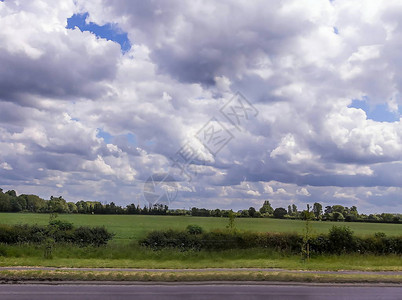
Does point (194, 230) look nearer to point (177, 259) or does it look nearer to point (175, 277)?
point (177, 259)

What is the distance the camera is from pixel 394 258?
2650cm

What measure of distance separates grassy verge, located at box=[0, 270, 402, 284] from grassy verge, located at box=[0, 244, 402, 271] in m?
2.91

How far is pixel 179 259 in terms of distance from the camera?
23703 mm

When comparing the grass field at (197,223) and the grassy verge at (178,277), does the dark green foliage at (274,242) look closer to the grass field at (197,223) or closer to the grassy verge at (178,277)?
the grass field at (197,223)

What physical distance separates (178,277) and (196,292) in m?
2.53

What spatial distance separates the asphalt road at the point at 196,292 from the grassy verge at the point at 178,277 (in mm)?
830

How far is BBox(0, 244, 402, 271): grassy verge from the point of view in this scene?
21.3 meters

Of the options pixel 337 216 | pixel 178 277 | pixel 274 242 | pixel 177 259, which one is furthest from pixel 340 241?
pixel 337 216

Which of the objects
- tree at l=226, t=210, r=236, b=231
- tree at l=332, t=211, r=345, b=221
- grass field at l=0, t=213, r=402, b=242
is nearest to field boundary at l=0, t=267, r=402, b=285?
tree at l=226, t=210, r=236, b=231

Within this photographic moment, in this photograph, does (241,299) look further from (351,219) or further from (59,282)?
(351,219)

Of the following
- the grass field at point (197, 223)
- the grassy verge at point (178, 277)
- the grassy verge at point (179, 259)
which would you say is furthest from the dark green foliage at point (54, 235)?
the grassy verge at point (178, 277)

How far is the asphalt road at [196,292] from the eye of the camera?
46.1ft

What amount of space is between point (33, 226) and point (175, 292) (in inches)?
723

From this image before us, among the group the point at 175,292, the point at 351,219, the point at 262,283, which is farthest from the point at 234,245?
the point at 351,219
